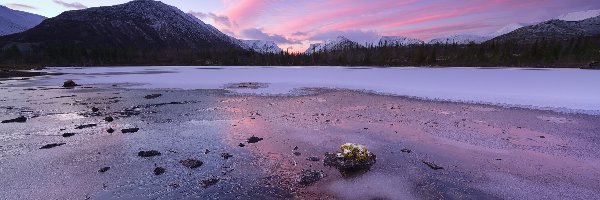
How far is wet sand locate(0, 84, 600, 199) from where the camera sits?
24.2 ft

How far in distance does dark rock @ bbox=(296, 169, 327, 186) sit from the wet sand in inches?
7.8

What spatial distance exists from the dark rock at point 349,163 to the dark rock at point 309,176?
575 millimetres

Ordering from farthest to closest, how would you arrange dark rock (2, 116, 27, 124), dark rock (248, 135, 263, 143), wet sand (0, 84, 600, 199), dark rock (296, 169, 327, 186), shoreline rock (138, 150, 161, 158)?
dark rock (2, 116, 27, 124) → dark rock (248, 135, 263, 143) → shoreline rock (138, 150, 161, 158) → dark rock (296, 169, 327, 186) → wet sand (0, 84, 600, 199)

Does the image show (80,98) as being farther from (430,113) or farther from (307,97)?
(430,113)

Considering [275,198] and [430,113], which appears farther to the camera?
[430,113]

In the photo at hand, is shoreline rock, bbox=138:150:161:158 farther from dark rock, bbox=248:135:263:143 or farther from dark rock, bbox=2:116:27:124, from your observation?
dark rock, bbox=2:116:27:124

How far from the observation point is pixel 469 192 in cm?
725

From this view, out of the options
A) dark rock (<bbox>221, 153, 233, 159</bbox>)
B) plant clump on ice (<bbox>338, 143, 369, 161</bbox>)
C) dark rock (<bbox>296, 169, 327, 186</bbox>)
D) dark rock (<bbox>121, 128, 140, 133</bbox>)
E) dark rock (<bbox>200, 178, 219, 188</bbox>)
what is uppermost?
plant clump on ice (<bbox>338, 143, 369, 161</bbox>)

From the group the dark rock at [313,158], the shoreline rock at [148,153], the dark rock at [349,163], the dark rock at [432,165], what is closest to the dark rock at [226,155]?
the shoreline rock at [148,153]

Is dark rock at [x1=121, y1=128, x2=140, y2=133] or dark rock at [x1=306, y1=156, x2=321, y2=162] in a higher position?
dark rock at [x1=121, y1=128, x2=140, y2=133]

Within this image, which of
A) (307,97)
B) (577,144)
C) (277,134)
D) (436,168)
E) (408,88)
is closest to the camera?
(436,168)

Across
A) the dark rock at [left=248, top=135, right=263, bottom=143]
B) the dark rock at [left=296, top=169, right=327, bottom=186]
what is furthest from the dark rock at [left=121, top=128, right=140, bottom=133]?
the dark rock at [left=296, top=169, right=327, bottom=186]

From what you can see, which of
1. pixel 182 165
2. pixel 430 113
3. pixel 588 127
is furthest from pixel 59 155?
pixel 588 127

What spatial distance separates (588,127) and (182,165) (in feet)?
44.0
